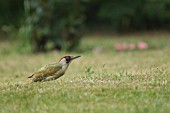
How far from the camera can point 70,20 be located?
18734mm

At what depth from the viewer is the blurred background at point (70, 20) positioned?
730 inches

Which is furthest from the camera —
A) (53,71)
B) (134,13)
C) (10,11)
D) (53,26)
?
(10,11)

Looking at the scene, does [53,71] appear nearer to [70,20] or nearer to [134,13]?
[70,20]

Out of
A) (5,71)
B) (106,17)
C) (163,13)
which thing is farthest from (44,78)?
(106,17)

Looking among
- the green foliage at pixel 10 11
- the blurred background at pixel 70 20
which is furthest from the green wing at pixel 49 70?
the green foliage at pixel 10 11

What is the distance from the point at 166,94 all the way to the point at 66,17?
1250 cm

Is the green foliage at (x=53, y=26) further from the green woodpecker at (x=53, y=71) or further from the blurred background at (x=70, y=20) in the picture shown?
the green woodpecker at (x=53, y=71)

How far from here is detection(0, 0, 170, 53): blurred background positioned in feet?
60.8

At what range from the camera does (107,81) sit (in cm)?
838

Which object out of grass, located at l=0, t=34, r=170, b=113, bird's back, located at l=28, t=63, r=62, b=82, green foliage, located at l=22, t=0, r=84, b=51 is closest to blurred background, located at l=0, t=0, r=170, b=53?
green foliage, located at l=22, t=0, r=84, b=51

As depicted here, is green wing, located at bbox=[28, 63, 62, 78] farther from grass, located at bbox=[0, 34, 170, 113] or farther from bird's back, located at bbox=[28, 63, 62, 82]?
grass, located at bbox=[0, 34, 170, 113]

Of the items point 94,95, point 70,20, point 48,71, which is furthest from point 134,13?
point 94,95

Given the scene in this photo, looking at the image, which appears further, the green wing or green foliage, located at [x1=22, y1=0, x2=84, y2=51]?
green foliage, located at [x1=22, y1=0, x2=84, y2=51]

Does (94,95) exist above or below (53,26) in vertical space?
below
